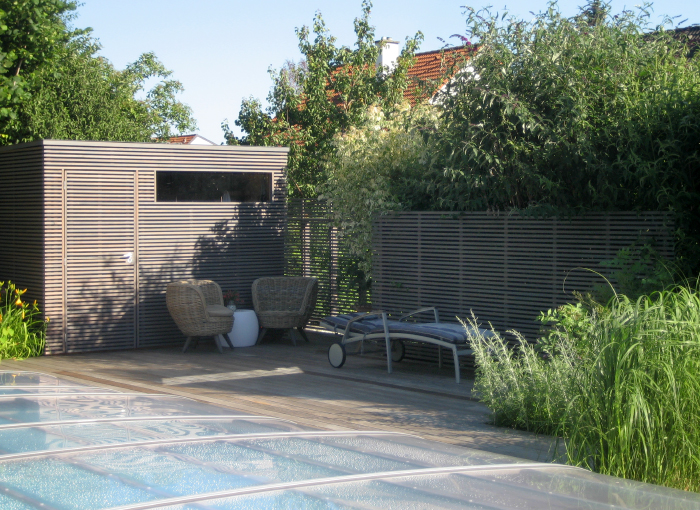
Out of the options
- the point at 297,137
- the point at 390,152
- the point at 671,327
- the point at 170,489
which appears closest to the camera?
the point at 170,489

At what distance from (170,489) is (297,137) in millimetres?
13711

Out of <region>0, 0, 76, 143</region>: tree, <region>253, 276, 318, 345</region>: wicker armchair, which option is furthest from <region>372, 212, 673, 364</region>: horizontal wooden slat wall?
<region>0, 0, 76, 143</region>: tree

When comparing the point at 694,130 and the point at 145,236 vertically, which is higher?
the point at 694,130

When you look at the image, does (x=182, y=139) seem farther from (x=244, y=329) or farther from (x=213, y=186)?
(x=244, y=329)

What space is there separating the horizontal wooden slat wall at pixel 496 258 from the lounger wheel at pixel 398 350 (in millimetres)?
480

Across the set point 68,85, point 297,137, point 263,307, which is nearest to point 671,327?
point 263,307

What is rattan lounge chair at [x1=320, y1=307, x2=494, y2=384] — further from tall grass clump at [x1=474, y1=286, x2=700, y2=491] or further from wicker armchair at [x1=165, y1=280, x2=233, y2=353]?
tall grass clump at [x1=474, y1=286, x2=700, y2=491]

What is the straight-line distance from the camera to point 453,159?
9.01 meters

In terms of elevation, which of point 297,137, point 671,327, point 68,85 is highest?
point 68,85

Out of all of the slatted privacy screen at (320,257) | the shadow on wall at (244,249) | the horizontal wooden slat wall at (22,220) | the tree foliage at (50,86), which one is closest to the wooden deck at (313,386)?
the slatted privacy screen at (320,257)

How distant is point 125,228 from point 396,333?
15.6 ft

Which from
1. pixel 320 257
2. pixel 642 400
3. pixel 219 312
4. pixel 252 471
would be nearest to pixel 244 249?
pixel 320 257

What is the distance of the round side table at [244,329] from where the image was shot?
11742 millimetres

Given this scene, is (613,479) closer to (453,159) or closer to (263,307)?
(453,159)
